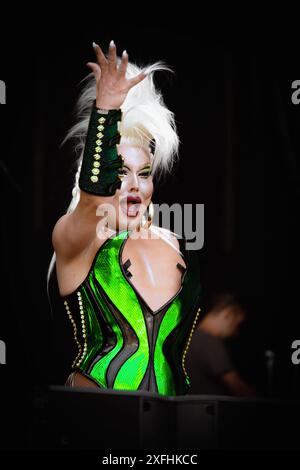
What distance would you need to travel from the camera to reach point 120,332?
237 cm

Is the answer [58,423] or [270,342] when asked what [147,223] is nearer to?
[270,342]

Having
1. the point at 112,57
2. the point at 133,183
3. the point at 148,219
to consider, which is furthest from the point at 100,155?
the point at 148,219

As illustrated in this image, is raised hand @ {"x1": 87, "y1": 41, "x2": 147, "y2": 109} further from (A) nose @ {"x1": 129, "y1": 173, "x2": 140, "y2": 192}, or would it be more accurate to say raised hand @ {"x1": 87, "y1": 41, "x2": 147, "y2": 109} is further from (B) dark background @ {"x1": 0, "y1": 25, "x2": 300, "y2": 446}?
(B) dark background @ {"x1": 0, "y1": 25, "x2": 300, "y2": 446}

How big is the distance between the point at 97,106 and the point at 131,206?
0.51 meters

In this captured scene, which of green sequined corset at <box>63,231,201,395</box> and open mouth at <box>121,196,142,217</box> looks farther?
open mouth at <box>121,196,142,217</box>

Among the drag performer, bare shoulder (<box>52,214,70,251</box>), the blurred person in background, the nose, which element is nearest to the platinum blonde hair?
the drag performer

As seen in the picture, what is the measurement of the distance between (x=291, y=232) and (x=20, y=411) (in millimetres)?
1410

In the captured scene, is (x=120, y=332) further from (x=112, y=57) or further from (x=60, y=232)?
(x=112, y=57)

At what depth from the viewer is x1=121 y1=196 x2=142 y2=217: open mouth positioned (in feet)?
8.28

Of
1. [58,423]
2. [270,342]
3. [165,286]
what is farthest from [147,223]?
[58,423]

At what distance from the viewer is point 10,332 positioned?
2848 millimetres

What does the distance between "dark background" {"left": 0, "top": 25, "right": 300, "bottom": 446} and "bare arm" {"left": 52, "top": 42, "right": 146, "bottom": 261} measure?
421mm

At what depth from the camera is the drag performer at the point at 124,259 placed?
2.13 m
